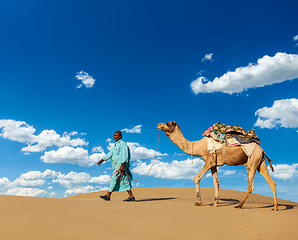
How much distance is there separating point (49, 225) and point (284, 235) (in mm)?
5256

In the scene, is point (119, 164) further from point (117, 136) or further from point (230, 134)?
point (230, 134)

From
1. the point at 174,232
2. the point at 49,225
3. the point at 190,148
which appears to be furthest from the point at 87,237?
the point at 190,148

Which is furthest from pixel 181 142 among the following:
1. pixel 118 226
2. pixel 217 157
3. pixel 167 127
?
pixel 118 226

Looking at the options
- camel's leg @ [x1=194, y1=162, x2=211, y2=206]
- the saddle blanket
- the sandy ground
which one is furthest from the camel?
the sandy ground

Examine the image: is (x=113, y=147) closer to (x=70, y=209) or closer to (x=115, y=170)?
(x=115, y=170)

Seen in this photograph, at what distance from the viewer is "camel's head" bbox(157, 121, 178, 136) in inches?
453

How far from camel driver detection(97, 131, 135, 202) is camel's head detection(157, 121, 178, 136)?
194cm

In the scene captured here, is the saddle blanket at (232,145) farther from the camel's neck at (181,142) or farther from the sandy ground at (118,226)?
the sandy ground at (118,226)

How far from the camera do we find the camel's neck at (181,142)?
11.4 meters

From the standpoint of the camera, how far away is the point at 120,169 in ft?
33.8

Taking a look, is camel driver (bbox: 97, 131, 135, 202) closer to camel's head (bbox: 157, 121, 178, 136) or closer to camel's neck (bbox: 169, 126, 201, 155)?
camel's head (bbox: 157, 121, 178, 136)

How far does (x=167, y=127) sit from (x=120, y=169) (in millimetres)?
2947

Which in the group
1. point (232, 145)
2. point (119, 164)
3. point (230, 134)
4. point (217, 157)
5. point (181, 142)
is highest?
point (230, 134)

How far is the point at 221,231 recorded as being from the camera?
5.74 meters
